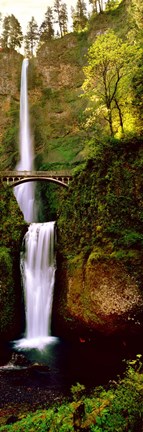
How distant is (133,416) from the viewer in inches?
222

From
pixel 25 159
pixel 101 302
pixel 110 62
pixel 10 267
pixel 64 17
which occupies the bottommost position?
pixel 101 302

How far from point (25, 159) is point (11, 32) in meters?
28.2

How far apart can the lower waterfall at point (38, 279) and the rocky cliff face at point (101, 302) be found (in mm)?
1222

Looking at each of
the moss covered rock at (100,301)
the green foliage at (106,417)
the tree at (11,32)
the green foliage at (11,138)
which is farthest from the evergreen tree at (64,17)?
the green foliage at (106,417)

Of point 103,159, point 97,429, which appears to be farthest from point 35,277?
point 97,429

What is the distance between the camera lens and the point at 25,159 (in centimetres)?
3638

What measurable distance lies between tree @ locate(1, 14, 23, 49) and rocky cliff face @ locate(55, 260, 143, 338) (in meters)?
47.1

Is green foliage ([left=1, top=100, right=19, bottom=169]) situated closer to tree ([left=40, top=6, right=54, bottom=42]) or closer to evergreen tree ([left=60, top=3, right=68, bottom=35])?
tree ([left=40, top=6, right=54, bottom=42])

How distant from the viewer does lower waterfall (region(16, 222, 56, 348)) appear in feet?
56.4

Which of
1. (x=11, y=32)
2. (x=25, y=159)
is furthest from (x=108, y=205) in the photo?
(x=11, y=32)

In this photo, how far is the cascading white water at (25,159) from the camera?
33344 millimetres

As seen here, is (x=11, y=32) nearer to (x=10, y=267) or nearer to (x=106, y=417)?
(x=10, y=267)

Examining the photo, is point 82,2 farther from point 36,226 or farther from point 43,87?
point 36,226

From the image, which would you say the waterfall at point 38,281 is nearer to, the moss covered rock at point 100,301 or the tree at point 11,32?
the moss covered rock at point 100,301
